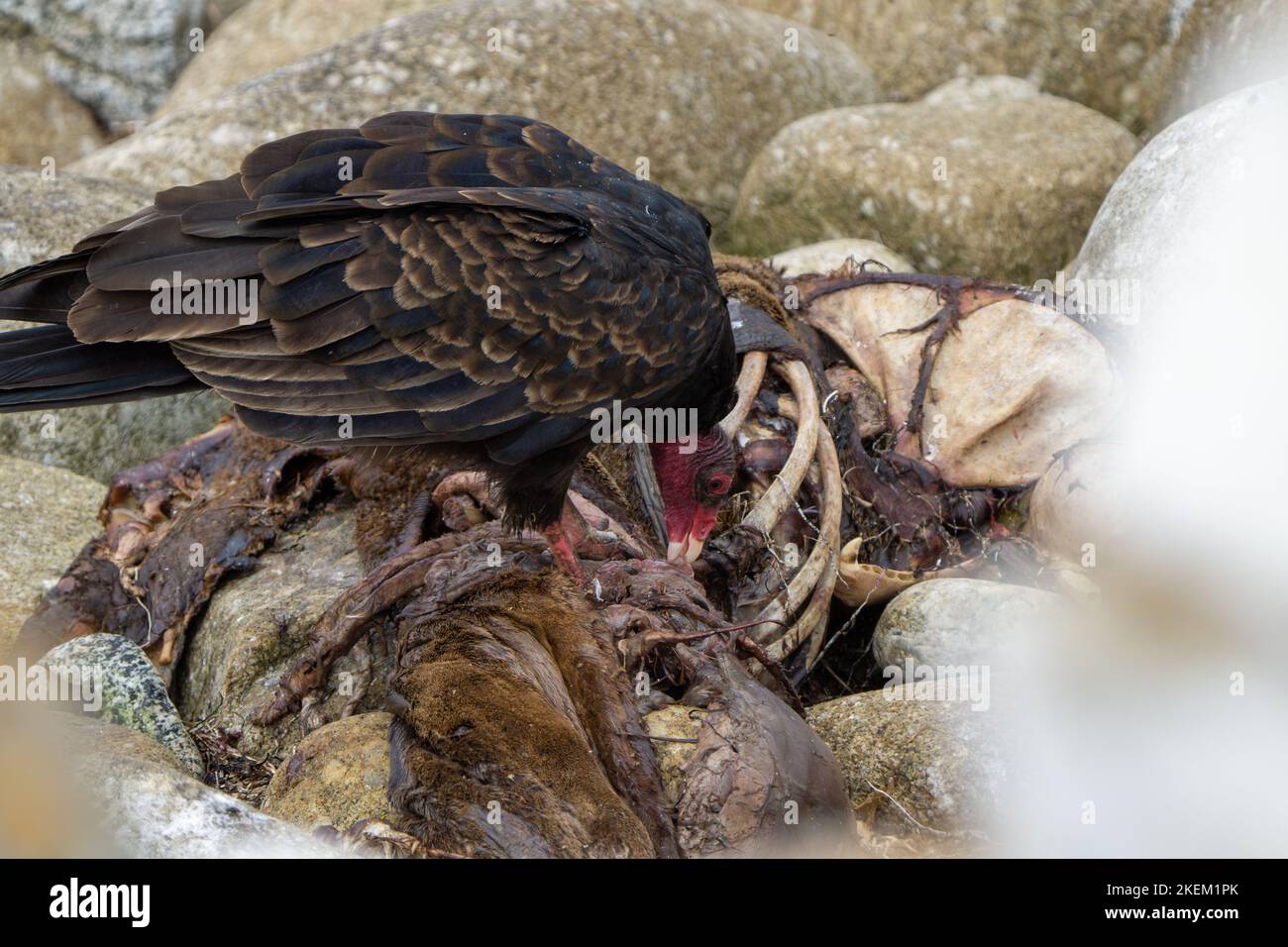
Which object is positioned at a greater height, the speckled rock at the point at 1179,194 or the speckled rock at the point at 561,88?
the speckled rock at the point at 561,88

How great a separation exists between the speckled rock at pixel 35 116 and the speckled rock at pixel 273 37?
601 mm

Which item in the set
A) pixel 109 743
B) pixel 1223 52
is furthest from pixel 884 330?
pixel 109 743

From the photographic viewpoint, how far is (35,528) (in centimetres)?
514

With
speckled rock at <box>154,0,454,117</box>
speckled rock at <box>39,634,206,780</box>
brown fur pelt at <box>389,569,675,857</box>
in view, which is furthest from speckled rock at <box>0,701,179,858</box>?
speckled rock at <box>154,0,454,117</box>

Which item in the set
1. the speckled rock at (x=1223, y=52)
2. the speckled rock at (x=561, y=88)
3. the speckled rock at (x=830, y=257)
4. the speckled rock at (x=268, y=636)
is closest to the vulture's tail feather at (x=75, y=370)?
the speckled rock at (x=268, y=636)

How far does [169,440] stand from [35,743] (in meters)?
3.66

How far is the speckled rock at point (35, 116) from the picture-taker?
30.2 ft

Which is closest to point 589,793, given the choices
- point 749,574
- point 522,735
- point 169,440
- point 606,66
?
point 522,735

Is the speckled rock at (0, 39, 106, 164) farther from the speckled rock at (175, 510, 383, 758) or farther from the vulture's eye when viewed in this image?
the vulture's eye

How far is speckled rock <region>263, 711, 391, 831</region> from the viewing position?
3055mm

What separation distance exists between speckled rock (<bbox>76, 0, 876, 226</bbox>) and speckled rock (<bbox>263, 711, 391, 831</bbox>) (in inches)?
168

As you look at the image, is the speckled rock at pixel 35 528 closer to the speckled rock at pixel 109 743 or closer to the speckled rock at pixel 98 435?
the speckled rock at pixel 98 435

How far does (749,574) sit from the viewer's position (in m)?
4.48
